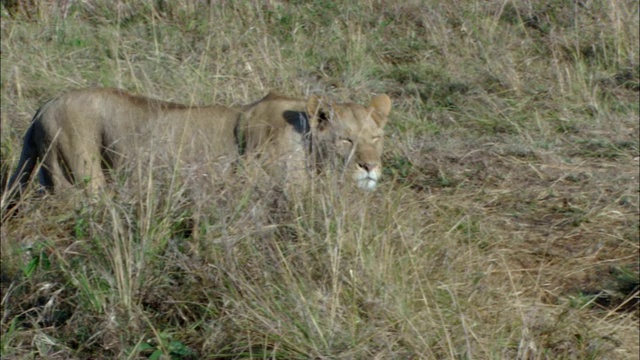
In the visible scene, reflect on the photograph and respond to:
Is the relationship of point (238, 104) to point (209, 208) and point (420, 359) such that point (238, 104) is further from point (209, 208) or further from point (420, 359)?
point (420, 359)

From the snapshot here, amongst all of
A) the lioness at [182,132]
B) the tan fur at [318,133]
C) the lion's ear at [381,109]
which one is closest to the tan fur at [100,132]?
the lioness at [182,132]

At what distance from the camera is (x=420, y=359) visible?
4094mm

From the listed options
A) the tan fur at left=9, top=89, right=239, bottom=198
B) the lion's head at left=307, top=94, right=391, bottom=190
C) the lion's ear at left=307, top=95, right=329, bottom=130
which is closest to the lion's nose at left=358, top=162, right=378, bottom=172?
the lion's head at left=307, top=94, right=391, bottom=190

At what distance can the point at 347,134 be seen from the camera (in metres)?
5.82

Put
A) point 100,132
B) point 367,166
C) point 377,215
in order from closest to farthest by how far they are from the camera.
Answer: point 377,215 < point 367,166 < point 100,132

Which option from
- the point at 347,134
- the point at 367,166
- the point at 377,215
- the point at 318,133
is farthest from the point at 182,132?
the point at 377,215

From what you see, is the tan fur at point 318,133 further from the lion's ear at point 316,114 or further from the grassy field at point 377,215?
the grassy field at point 377,215

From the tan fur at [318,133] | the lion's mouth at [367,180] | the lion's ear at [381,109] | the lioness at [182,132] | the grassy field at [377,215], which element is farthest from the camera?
the lion's ear at [381,109]

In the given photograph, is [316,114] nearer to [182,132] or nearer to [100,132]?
[182,132]

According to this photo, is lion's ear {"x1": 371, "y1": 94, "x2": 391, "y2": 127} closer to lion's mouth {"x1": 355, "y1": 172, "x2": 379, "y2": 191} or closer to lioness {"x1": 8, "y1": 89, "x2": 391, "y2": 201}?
lioness {"x1": 8, "y1": 89, "x2": 391, "y2": 201}

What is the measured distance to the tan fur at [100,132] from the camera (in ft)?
19.0

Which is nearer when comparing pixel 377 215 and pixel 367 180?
pixel 377 215

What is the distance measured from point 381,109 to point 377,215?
141 cm

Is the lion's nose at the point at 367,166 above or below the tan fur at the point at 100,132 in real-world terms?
below
